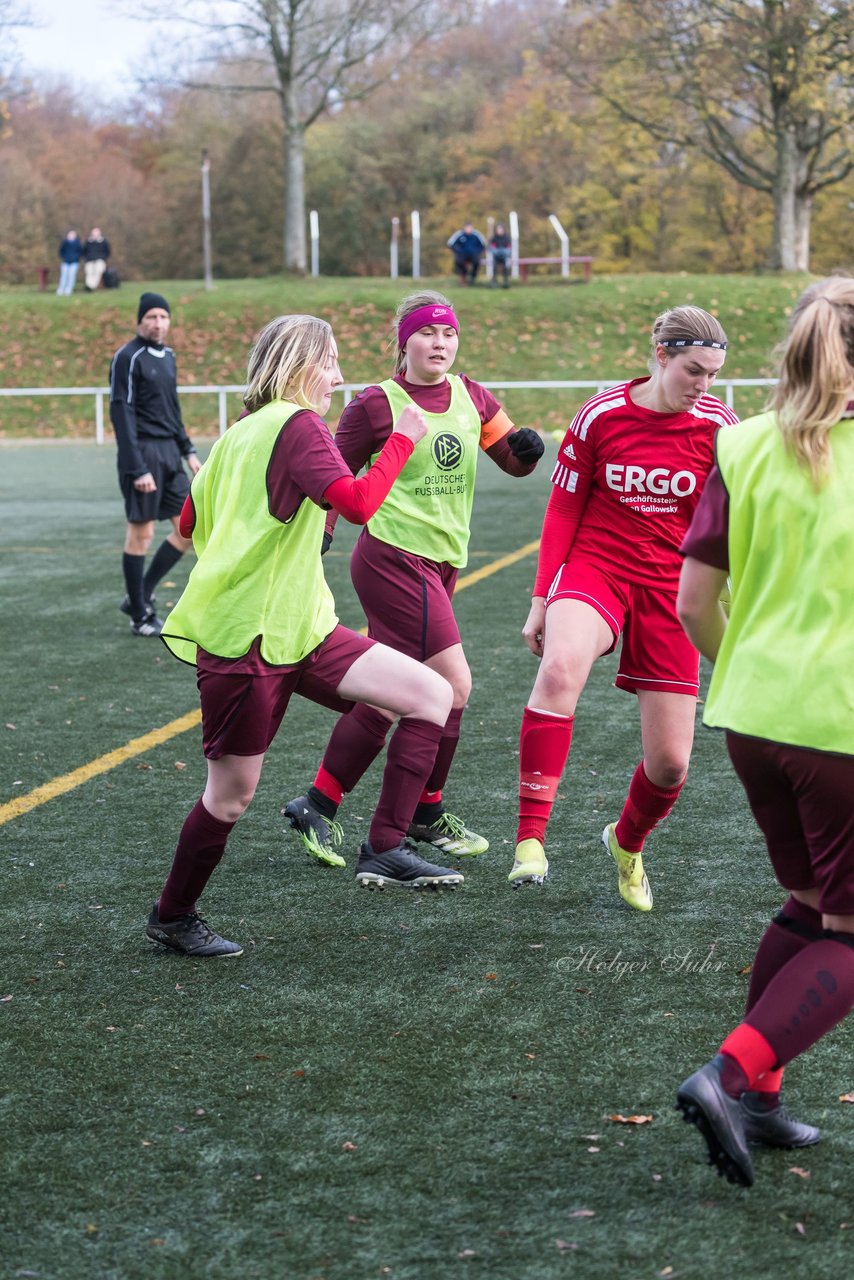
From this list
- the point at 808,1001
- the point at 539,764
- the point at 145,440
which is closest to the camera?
the point at 808,1001

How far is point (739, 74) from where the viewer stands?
34.9m

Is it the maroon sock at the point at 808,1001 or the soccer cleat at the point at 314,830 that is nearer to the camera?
the maroon sock at the point at 808,1001

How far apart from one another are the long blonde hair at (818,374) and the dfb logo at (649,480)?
6.32 feet

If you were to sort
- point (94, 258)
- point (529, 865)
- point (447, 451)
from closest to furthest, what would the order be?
point (529, 865) → point (447, 451) → point (94, 258)

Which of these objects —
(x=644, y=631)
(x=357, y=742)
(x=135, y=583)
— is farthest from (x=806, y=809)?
(x=135, y=583)

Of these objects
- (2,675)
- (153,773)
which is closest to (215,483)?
(153,773)

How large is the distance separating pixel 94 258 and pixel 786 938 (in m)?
38.5

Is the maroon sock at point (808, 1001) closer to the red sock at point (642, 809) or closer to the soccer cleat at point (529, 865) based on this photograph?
the soccer cleat at point (529, 865)

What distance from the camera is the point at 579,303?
114ft

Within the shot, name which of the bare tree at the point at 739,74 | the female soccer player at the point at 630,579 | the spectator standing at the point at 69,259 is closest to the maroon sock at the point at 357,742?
the female soccer player at the point at 630,579

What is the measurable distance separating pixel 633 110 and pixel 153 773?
34183mm

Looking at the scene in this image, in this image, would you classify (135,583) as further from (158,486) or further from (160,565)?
(158,486)

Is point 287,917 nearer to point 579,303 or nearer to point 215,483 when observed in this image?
point 215,483

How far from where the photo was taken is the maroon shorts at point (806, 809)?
111 inches
